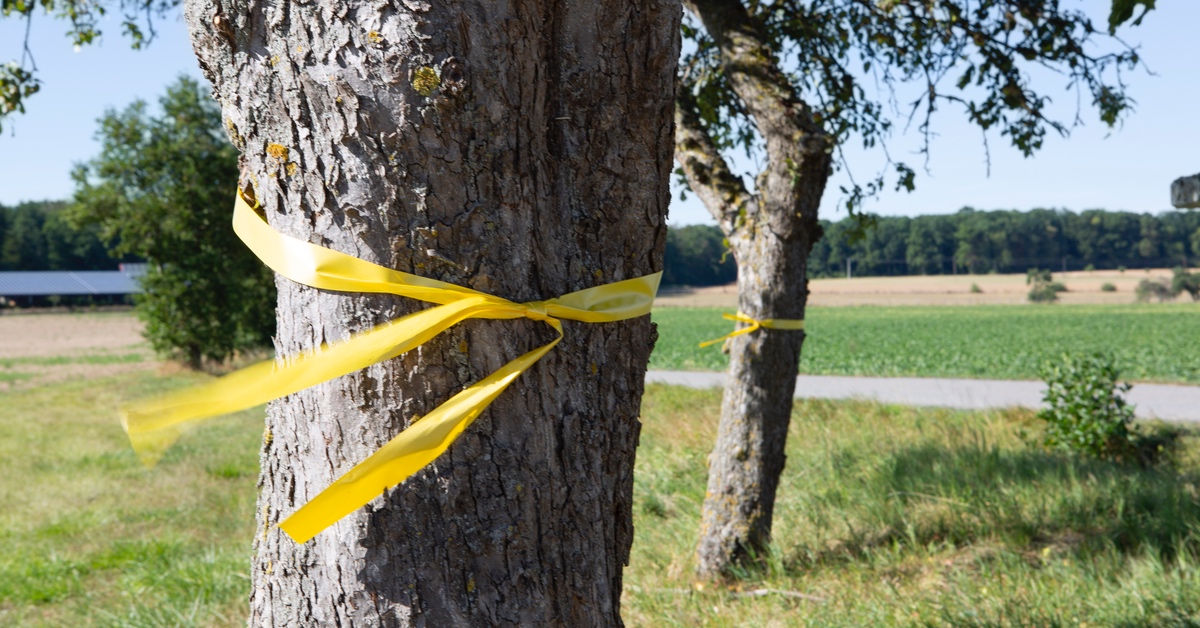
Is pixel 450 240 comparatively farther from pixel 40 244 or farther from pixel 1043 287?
pixel 40 244

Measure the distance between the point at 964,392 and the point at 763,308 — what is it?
1076 centimetres

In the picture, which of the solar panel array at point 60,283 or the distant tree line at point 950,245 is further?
the distant tree line at point 950,245

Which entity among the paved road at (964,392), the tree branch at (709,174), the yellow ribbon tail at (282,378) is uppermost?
the tree branch at (709,174)

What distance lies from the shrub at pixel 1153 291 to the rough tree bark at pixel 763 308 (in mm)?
60216

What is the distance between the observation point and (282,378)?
4.42 ft

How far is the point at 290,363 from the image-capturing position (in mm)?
1451

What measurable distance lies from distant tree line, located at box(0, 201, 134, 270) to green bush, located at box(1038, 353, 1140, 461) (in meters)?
86.1

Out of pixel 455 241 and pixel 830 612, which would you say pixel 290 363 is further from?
pixel 830 612

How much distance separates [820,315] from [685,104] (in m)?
45.1

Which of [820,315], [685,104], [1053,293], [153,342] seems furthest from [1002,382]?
[1053,293]

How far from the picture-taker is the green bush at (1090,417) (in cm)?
711

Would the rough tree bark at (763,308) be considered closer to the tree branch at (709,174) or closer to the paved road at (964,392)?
the tree branch at (709,174)

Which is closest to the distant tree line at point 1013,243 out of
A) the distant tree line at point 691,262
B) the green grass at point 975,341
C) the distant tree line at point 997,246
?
the distant tree line at point 997,246

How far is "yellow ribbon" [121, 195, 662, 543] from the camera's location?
1.31 m
